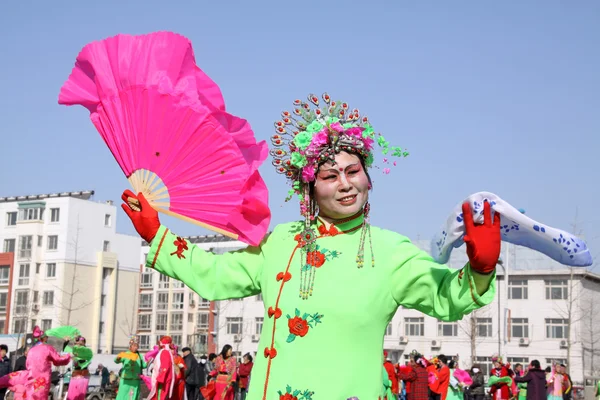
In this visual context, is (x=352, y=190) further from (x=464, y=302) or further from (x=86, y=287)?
(x=86, y=287)

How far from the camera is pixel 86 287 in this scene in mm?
61094

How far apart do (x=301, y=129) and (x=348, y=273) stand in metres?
0.90

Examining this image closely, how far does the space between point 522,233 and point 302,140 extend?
1247 millimetres

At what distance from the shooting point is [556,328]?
159 ft

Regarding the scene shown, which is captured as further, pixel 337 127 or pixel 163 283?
pixel 163 283

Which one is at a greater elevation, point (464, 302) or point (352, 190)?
point (352, 190)

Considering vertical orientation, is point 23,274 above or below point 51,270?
below

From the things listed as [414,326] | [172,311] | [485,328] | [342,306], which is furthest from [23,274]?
[342,306]

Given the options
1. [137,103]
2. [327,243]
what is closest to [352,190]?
[327,243]

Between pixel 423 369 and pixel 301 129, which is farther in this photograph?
pixel 423 369

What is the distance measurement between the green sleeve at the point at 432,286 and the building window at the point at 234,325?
51.1 metres

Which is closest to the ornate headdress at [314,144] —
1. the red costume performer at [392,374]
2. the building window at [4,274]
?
the red costume performer at [392,374]

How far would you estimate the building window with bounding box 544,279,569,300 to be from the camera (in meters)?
48.6

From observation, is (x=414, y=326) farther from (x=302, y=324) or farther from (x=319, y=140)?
(x=302, y=324)
